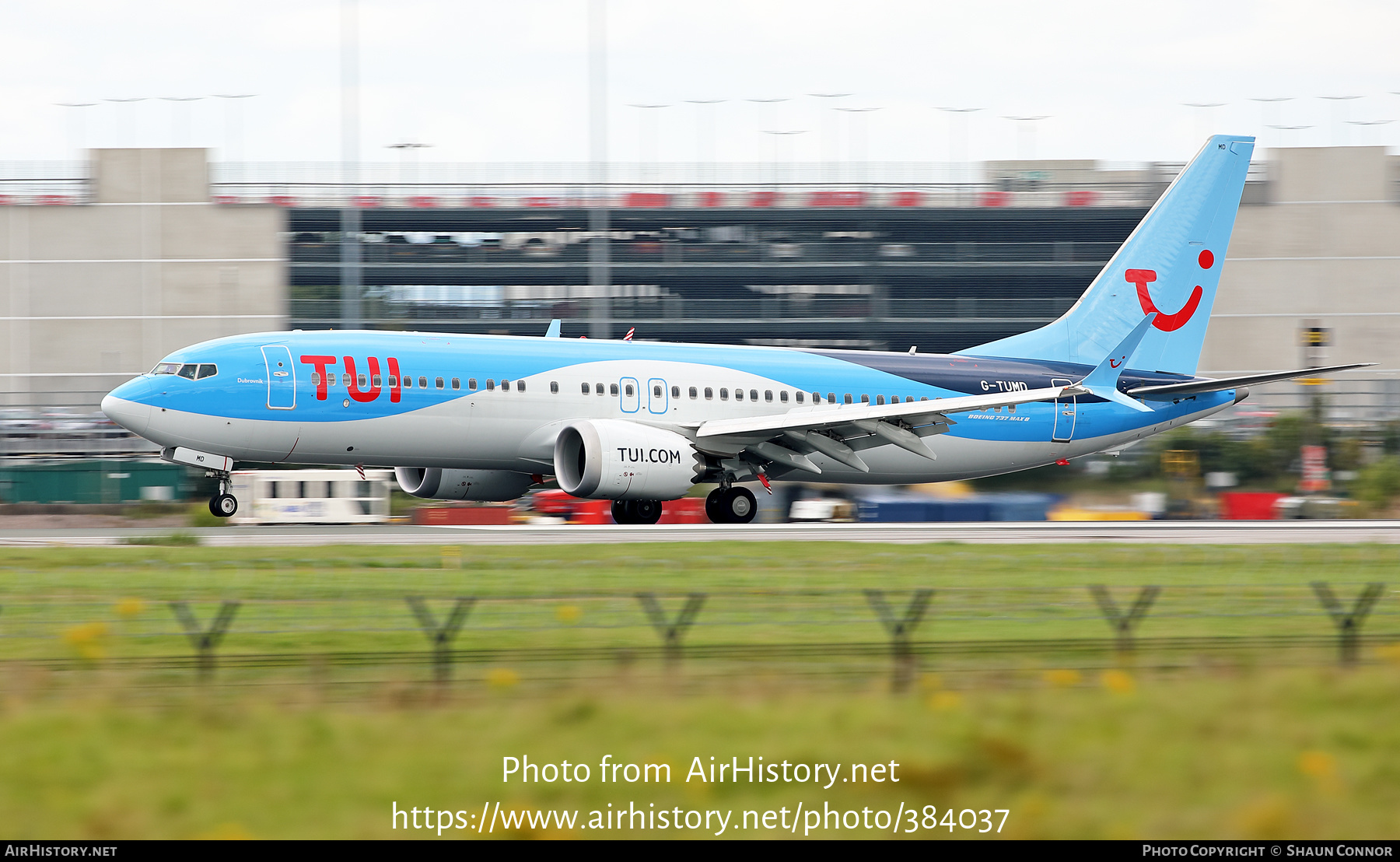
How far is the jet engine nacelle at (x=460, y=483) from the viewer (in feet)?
108

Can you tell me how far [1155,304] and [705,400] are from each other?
13.4m

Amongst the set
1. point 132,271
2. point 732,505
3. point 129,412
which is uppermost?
point 132,271

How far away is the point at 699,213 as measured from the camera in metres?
92.5

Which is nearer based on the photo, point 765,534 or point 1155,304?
point 765,534

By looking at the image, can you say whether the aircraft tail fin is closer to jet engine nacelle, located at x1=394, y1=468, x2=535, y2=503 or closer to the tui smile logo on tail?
the tui smile logo on tail

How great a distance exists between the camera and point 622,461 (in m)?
29.8

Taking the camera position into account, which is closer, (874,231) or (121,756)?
(121,756)

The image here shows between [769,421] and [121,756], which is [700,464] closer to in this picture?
[769,421]

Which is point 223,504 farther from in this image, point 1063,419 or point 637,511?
point 1063,419

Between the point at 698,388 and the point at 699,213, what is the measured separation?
60936mm

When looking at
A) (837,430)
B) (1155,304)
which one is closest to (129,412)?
(837,430)

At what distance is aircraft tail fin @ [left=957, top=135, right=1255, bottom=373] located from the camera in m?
38.1

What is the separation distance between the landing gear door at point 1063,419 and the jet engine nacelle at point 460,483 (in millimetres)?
13196

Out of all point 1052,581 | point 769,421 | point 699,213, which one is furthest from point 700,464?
point 699,213
